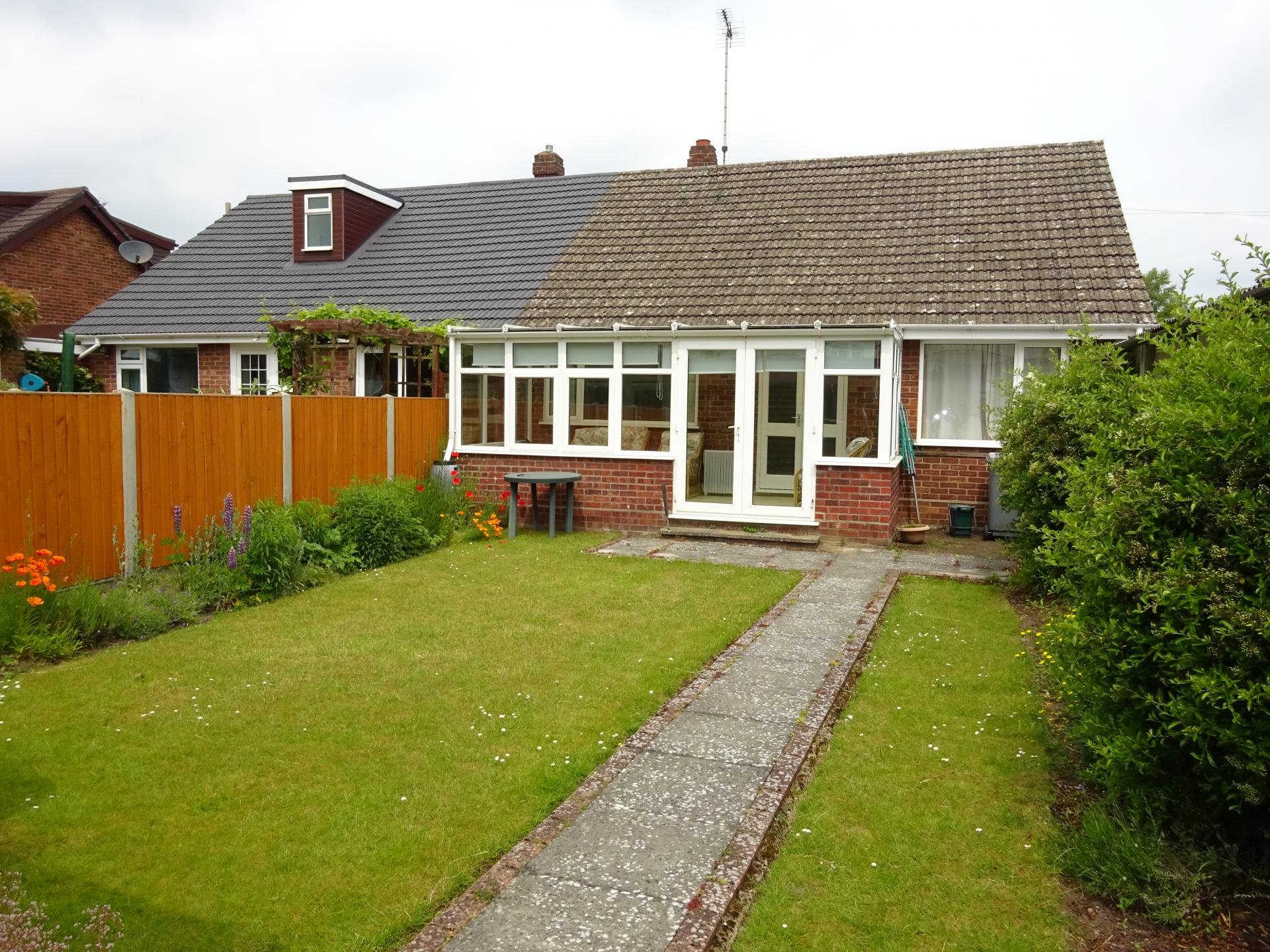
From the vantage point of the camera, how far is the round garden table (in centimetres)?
1232

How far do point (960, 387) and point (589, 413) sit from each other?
5.42 metres

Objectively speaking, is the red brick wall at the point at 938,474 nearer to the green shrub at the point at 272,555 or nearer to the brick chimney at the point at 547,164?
the green shrub at the point at 272,555

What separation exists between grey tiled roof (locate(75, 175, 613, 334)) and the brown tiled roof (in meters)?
1.13

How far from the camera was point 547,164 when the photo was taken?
21750 mm

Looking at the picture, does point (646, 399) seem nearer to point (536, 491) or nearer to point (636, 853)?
point (536, 491)

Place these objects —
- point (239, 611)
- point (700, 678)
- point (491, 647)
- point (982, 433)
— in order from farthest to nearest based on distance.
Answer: point (982, 433) < point (239, 611) < point (491, 647) < point (700, 678)

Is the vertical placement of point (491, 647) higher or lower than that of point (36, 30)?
lower

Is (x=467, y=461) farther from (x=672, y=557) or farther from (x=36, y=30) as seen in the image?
(x=36, y=30)

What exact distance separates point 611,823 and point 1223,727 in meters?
2.45

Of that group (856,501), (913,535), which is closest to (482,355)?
(856,501)

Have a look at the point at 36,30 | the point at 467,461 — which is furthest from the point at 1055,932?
the point at 467,461

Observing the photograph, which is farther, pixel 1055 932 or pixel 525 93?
pixel 525 93

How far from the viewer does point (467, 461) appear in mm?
13852

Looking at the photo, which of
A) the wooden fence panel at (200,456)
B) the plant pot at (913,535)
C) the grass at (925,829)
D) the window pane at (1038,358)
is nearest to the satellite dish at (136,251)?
the wooden fence panel at (200,456)
